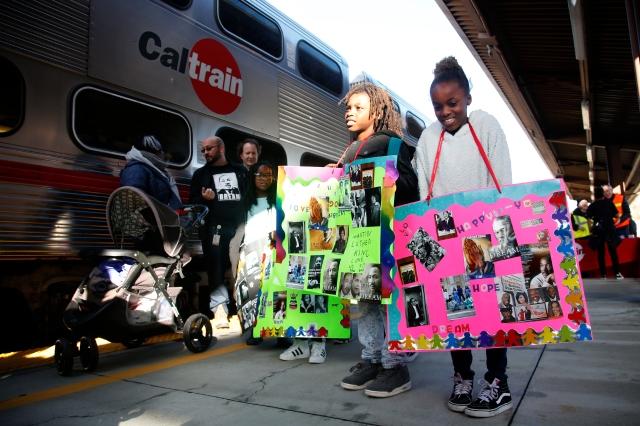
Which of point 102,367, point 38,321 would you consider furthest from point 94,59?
point 102,367

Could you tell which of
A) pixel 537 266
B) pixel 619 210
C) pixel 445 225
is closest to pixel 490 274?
pixel 537 266

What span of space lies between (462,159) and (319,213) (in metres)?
0.84

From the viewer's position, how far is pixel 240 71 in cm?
549

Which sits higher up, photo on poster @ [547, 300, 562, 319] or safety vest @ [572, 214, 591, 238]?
safety vest @ [572, 214, 591, 238]

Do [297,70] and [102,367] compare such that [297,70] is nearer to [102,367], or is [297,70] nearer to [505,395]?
[102,367]

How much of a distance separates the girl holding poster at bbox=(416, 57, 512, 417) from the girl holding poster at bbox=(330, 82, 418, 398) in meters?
0.12

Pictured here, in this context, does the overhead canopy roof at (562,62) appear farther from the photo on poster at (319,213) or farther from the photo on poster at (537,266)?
the photo on poster at (319,213)

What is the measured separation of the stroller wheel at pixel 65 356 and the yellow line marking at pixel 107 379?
0.21 meters

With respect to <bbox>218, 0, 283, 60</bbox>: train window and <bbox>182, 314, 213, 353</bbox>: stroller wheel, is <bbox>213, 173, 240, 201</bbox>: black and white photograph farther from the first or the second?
<bbox>218, 0, 283, 60</bbox>: train window

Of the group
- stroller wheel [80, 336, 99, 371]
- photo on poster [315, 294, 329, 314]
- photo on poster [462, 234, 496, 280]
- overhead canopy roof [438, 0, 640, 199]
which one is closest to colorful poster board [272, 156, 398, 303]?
photo on poster [462, 234, 496, 280]

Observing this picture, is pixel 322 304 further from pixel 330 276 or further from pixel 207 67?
pixel 207 67

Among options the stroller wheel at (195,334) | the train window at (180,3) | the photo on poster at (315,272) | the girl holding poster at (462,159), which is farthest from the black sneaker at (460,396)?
the train window at (180,3)

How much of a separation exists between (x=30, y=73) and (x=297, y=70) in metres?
3.70

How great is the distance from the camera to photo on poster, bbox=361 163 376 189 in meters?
2.38
